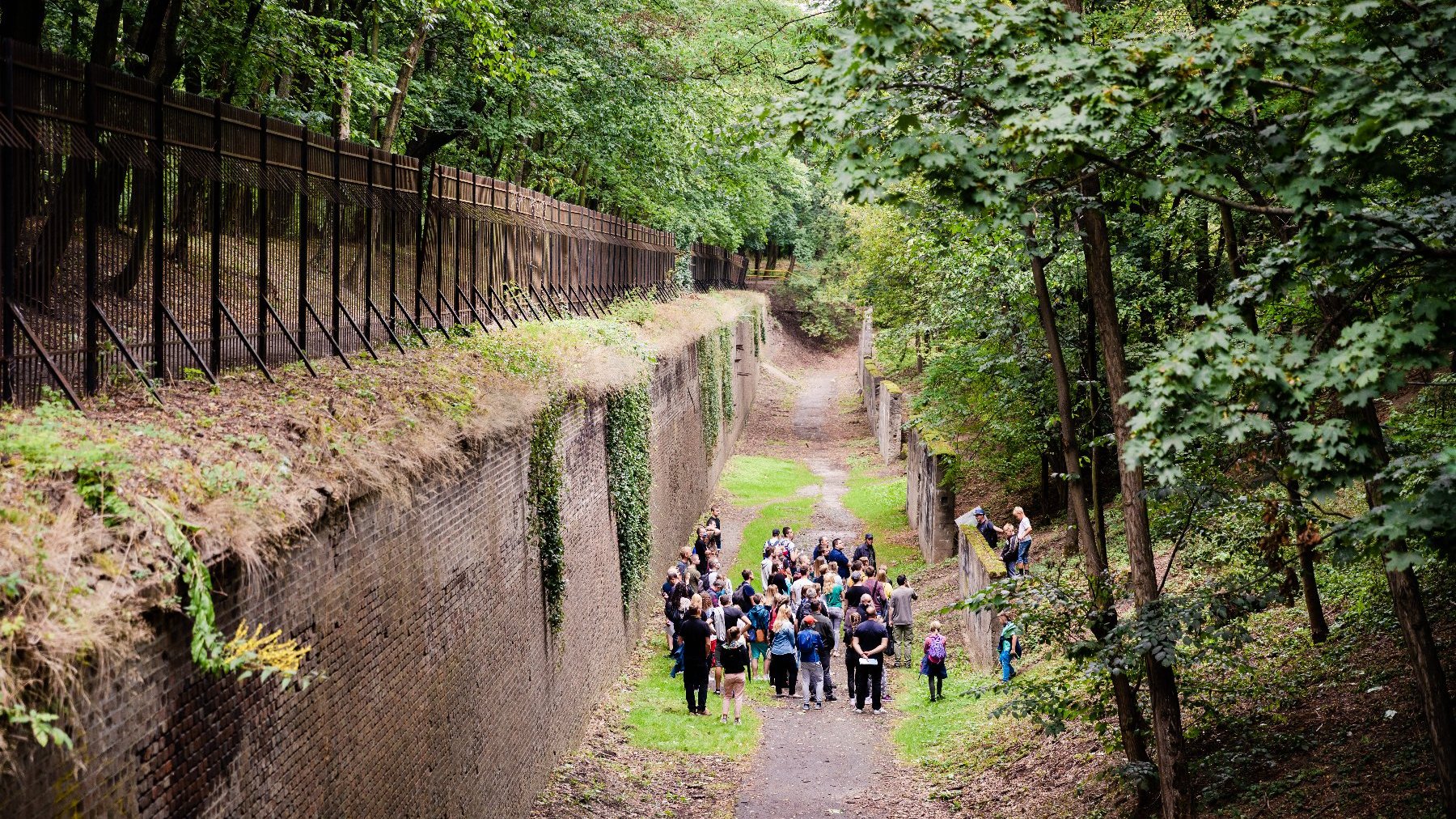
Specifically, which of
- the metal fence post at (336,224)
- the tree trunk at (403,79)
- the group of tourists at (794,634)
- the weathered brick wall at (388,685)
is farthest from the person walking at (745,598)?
the tree trunk at (403,79)

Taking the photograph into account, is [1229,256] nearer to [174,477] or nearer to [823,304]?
[174,477]

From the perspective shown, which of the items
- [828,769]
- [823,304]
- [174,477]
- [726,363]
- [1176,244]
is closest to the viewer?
[174,477]

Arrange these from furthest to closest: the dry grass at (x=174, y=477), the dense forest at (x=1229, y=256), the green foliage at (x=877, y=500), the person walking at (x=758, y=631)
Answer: the green foliage at (x=877, y=500) < the person walking at (x=758, y=631) < the dense forest at (x=1229, y=256) < the dry grass at (x=174, y=477)

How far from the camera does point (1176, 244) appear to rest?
17141 millimetres

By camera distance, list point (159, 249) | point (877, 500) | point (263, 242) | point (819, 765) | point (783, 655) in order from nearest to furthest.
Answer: point (159, 249) < point (263, 242) < point (819, 765) < point (783, 655) < point (877, 500)

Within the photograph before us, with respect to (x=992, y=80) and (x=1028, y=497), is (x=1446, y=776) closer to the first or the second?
(x=992, y=80)

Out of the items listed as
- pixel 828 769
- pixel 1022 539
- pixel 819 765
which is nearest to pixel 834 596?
pixel 1022 539

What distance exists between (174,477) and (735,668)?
390 inches

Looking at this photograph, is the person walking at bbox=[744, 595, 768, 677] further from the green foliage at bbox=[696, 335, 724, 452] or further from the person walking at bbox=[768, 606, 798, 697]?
the green foliage at bbox=[696, 335, 724, 452]

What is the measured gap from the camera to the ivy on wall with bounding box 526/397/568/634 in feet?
43.4

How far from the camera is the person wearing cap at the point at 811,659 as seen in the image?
53.3ft

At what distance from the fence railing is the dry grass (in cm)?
36

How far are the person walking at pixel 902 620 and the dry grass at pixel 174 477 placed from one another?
304 inches

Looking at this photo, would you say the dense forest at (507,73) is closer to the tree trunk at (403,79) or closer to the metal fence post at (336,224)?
the tree trunk at (403,79)
